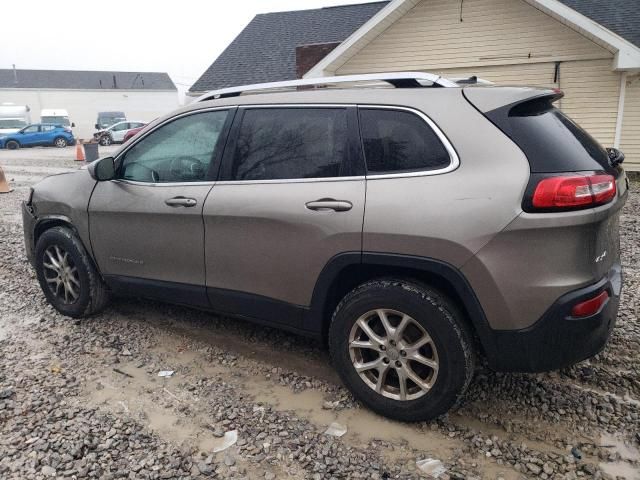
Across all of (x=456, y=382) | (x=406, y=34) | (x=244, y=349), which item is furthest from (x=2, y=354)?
(x=406, y=34)

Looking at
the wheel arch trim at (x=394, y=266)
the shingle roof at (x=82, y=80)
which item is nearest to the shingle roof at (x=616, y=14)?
the wheel arch trim at (x=394, y=266)

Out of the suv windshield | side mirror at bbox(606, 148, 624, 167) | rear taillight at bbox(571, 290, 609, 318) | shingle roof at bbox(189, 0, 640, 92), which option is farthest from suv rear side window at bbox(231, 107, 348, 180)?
the suv windshield

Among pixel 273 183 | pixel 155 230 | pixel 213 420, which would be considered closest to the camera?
pixel 213 420

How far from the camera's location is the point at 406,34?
1294 cm

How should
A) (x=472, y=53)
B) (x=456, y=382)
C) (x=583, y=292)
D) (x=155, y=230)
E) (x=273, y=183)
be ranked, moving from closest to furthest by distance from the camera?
(x=583, y=292) → (x=456, y=382) → (x=273, y=183) → (x=155, y=230) → (x=472, y=53)

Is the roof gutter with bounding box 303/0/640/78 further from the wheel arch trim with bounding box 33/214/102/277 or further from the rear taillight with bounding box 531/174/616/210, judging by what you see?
the rear taillight with bounding box 531/174/616/210

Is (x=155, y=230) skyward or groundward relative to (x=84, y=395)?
skyward

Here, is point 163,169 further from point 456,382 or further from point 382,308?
point 456,382

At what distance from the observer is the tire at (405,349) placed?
2.48 m

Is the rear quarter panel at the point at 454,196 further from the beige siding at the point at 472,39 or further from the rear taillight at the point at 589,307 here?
the beige siding at the point at 472,39

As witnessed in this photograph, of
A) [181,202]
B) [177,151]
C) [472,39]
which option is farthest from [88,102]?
[181,202]

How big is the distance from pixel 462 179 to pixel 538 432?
1437 millimetres

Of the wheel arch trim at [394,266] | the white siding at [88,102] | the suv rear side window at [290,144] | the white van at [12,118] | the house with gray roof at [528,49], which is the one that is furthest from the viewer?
the white siding at [88,102]

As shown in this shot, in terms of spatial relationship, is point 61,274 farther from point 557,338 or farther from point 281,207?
point 557,338
